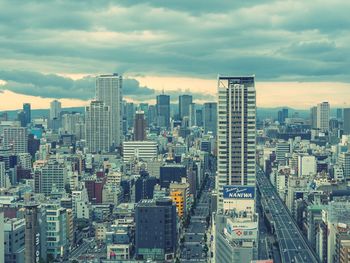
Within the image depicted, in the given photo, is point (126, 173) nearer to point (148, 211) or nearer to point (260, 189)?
point (260, 189)

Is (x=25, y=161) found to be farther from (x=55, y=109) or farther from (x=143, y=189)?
(x=55, y=109)

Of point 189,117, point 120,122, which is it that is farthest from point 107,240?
point 189,117

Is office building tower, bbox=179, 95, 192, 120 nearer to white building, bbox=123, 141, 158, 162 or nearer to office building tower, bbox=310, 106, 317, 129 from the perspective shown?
office building tower, bbox=310, 106, 317, 129

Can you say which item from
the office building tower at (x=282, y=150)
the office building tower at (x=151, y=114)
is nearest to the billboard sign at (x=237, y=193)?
the office building tower at (x=282, y=150)

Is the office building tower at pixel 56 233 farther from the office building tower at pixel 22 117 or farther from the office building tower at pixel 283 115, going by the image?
the office building tower at pixel 283 115

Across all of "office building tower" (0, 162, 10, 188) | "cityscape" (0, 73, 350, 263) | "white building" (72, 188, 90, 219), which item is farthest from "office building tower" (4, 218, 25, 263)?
"office building tower" (0, 162, 10, 188)

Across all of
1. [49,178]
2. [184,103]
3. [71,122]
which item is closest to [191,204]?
[49,178]
